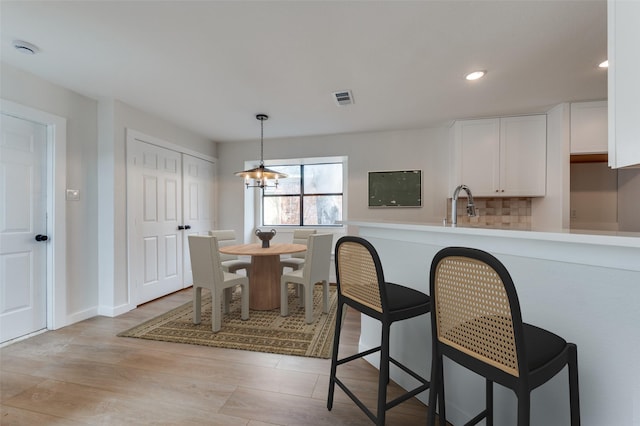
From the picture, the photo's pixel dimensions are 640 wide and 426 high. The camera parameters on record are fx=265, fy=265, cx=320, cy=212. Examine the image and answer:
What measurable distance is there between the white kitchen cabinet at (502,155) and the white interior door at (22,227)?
4626 millimetres

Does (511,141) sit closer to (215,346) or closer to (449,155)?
(449,155)

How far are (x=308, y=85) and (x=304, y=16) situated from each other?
915 mm

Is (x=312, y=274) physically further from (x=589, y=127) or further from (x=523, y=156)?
(x=589, y=127)

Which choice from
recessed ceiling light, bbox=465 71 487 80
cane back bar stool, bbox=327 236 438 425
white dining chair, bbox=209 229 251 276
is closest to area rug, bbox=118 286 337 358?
white dining chair, bbox=209 229 251 276

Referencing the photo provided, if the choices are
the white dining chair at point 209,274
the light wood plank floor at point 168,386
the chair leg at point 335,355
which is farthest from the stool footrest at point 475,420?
the white dining chair at point 209,274

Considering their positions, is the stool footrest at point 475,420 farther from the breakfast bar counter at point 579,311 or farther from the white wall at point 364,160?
the white wall at point 364,160

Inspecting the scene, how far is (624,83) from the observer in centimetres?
97

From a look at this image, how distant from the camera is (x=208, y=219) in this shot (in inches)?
179

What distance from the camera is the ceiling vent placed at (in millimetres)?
2738

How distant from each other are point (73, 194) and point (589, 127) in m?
5.60

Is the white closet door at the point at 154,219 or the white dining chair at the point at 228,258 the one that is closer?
the white closet door at the point at 154,219

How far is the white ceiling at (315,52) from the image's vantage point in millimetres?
1624

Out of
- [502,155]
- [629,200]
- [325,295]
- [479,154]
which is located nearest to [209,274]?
[325,295]

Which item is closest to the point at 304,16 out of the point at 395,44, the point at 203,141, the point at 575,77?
the point at 395,44
